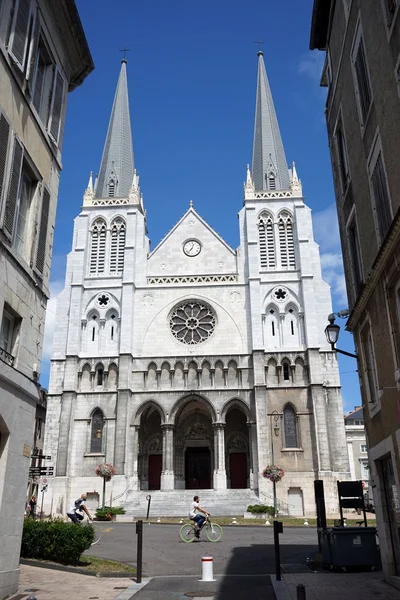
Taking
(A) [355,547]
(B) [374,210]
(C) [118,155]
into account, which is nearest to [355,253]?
(B) [374,210]

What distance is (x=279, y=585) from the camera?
412 inches

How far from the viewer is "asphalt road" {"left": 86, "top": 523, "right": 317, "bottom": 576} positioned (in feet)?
42.9

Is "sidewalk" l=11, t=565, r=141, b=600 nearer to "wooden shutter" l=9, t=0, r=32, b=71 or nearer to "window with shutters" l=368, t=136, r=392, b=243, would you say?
"window with shutters" l=368, t=136, r=392, b=243

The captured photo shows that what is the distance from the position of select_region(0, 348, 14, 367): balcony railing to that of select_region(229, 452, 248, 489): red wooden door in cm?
3089

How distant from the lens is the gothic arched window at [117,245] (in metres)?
42.8

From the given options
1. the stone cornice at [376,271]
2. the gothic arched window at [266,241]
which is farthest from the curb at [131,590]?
the gothic arched window at [266,241]

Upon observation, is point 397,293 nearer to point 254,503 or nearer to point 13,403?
point 13,403

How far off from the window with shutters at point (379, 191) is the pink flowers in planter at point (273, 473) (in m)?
25.3

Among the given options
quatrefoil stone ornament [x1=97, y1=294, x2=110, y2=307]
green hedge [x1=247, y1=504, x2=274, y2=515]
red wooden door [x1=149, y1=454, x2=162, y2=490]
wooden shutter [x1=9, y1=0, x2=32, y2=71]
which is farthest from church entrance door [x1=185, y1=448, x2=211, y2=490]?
wooden shutter [x1=9, y1=0, x2=32, y2=71]

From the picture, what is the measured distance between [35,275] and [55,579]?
248 inches

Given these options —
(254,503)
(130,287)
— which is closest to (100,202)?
(130,287)

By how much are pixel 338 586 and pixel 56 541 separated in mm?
6423

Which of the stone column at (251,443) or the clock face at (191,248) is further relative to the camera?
the clock face at (191,248)

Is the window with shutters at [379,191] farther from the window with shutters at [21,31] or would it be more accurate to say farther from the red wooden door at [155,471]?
the red wooden door at [155,471]
